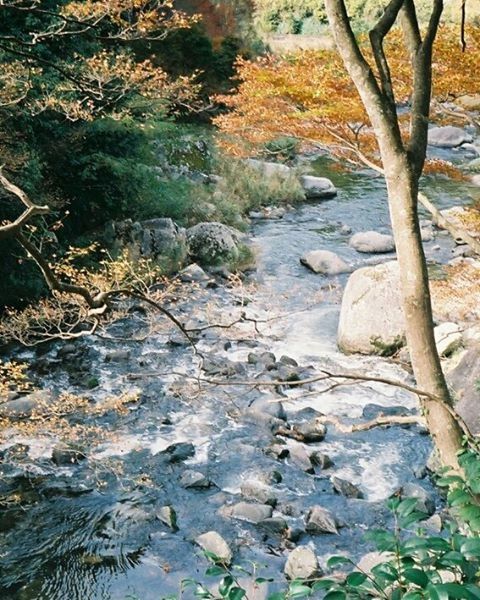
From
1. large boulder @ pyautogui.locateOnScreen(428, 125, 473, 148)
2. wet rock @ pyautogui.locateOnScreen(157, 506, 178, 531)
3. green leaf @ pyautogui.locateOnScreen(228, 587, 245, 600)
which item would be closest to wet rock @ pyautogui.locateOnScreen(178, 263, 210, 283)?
wet rock @ pyautogui.locateOnScreen(157, 506, 178, 531)

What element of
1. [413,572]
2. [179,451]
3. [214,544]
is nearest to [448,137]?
[179,451]

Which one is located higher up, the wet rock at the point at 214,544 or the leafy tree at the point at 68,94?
the leafy tree at the point at 68,94

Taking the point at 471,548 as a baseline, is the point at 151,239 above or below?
below

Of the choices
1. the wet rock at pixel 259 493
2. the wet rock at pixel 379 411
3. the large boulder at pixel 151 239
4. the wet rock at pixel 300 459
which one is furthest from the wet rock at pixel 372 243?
the wet rock at pixel 259 493

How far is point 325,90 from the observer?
247 inches

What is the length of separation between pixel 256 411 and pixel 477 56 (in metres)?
4.47

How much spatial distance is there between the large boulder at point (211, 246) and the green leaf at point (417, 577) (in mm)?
10814

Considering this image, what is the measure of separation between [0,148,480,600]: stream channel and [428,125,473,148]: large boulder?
12.0 meters

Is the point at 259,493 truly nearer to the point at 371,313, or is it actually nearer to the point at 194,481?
the point at 194,481

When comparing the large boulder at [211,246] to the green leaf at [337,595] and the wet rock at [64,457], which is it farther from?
the green leaf at [337,595]

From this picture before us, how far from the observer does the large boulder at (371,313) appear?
9055mm

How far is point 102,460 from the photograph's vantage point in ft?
20.9

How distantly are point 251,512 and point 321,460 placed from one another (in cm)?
116

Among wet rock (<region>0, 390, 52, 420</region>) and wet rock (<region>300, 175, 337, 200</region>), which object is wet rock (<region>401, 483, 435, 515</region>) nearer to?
wet rock (<region>0, 390, 52, 420</region>)
